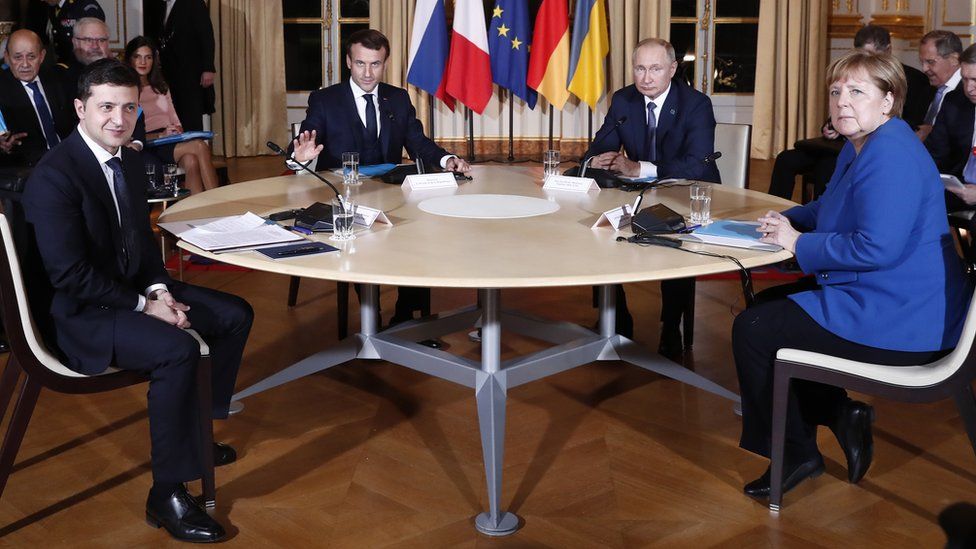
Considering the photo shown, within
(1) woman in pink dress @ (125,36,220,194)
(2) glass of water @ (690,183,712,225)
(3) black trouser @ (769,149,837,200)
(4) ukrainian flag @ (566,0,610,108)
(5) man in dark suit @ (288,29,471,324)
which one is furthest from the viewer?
(4) ukrainian flag @ (566,0,610,108)

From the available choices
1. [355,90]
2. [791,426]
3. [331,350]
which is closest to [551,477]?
[791,426]

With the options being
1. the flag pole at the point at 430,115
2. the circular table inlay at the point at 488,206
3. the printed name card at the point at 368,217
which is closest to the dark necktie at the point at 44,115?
the circular table inlay at the point at 488,206

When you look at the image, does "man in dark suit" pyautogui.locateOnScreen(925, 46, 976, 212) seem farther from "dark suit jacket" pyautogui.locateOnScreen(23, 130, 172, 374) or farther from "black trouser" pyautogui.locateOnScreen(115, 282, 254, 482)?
"dark suit jacket" pyautogui.locateOnScreen(23, 130, 172, 374)

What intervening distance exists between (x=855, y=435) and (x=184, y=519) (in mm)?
1753

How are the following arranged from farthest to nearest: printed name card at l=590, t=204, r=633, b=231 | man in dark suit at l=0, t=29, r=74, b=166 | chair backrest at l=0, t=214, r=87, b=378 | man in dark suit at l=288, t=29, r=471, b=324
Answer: man in dark suit at l=0, t=29, r=74, b=166 < man in dark suit at l=288, t=29, r=471, b=324 < printed name card at l=590, t=204, r=633, b=231 < chair backrest at l=0, t=214, r=87, b=378

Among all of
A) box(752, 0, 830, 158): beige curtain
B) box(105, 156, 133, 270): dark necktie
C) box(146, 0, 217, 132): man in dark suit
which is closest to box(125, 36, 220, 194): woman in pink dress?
box(146, 0, 217, 132): man in dark suit

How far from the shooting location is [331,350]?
3430 mm

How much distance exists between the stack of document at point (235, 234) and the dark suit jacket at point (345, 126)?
125 cm

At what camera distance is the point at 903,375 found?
99.7 inches

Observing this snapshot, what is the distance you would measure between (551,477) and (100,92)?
1.58 metres

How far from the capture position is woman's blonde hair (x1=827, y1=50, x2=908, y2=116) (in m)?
2.65

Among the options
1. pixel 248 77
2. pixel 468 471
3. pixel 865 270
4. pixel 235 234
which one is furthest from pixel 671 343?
pixel 248 77

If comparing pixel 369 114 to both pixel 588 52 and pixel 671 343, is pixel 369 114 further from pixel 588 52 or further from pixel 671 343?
pixel 588 52

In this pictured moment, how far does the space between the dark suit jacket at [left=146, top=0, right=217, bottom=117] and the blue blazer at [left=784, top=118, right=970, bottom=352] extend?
6138 millimetres
